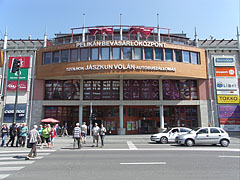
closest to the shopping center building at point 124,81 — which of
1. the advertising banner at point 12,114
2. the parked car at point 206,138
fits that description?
the advertising banner at point 12,114

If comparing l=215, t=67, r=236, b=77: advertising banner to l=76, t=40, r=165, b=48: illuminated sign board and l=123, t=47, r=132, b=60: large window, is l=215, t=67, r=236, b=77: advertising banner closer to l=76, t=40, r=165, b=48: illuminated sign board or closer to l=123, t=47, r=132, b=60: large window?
l=76, t=40, r=165, b=48: illuminated sign board

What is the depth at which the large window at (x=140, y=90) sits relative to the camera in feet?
93.0

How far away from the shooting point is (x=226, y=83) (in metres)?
28.1

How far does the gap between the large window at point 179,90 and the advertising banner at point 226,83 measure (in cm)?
331

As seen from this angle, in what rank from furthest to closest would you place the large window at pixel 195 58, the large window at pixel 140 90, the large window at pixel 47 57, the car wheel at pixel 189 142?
1. the large window at pixel 140 90
2. the large window at pixel 195 58
3. the large window at pixel 47 57
4. the car wheel at pixel 189 142

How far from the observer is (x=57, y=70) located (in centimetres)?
2670

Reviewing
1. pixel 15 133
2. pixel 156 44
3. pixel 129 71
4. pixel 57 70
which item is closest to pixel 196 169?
pixel 15 133

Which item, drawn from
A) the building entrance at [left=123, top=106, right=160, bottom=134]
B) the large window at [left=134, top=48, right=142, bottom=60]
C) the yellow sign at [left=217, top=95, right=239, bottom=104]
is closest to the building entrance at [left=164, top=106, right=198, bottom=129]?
the building entrance at [left=123, top=106, right=160, bottom=134]

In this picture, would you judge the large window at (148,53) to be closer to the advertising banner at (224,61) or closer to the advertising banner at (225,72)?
the advertising banner at (224,61)

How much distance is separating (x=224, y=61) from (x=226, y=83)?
138 inches

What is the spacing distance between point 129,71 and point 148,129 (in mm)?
10308

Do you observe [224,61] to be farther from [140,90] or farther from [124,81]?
Result: [124,81]

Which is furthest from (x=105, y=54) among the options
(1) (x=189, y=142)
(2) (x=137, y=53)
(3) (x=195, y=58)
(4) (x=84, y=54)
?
(1) (x=189, y=142)

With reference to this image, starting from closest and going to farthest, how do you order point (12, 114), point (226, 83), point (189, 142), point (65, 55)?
point (189, 142) → point (12, 114) → point (65, 55) → point (226, 83)
